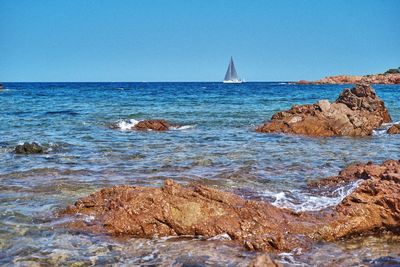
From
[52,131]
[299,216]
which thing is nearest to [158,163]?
[299,216]

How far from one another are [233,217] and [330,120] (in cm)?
1398

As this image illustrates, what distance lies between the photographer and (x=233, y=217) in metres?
6.56

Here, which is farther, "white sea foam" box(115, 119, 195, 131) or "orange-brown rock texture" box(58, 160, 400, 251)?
"white sea foam" box(115, 119, 195, 131)

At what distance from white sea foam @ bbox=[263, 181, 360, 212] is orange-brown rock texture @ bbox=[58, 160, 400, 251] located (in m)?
0.51

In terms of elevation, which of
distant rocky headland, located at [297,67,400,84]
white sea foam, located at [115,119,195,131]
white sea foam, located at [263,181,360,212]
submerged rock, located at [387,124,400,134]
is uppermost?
distant rocky headland, located at [297,67,400,84]

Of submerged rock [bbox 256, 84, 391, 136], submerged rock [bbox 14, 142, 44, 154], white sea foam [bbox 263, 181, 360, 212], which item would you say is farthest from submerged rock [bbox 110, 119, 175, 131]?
white sea foam [bbox 263, 181, 360, 212]

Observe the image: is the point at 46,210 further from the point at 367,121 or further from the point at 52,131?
the point at 367,121

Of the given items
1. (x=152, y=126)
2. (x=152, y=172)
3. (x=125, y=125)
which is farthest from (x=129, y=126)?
(x=152, y=172)

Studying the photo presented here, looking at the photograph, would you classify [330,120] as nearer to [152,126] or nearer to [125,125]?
[152,126]

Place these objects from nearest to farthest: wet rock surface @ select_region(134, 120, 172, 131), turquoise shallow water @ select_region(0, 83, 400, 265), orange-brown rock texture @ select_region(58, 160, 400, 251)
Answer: turquoise shallow water @ select_region(0, 83, 400, 265), orange-brown rock texture @ select_region(58, 160, 400, 251), wet rock surface @ select_region(134, 120, 172, 131)

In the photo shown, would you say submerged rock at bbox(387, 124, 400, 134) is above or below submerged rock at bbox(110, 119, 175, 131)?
above

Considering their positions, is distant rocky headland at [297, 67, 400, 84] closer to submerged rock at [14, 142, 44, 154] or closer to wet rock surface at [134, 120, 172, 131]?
wet rock surface at [134, 120, 172, 131]

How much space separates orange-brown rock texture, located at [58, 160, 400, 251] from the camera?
6332mm

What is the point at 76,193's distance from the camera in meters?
8.67
